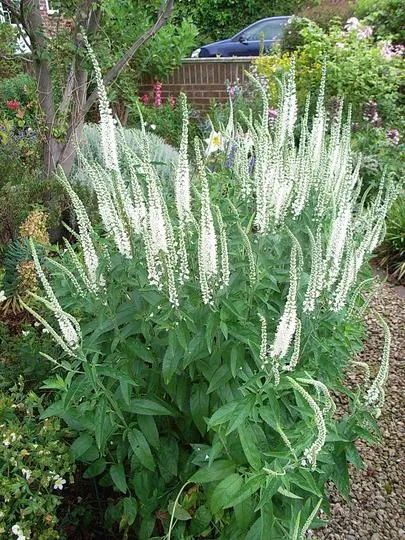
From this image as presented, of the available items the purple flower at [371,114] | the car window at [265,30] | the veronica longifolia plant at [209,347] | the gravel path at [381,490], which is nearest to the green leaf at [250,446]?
the veronica longifolia plant at [209,347]

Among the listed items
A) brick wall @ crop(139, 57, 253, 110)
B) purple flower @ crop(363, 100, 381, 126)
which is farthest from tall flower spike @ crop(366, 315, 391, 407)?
brick wall @ crop(139, 57, 253, 110)

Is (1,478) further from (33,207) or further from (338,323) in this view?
(33,207)

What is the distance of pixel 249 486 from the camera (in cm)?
177

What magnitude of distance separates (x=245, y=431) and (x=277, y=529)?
1.69 feet

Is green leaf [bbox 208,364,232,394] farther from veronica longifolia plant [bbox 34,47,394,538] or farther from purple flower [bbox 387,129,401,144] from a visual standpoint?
purple flower [bbox 387,129,401,144]

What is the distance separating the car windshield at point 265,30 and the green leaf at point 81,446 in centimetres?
1433

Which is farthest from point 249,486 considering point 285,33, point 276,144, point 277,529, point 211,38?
point 211,38

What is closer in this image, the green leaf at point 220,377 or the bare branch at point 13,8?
the green leaf at point 220,377

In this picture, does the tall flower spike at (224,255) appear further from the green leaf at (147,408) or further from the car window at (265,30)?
the car window at (265,30)

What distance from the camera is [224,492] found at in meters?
1.91

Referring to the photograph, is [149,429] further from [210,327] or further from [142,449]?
[210,327]

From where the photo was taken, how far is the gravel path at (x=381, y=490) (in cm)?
287

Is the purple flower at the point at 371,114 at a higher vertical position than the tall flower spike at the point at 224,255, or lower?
lower

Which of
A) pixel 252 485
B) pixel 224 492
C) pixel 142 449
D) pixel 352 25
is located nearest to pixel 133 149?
pixel 142 449
